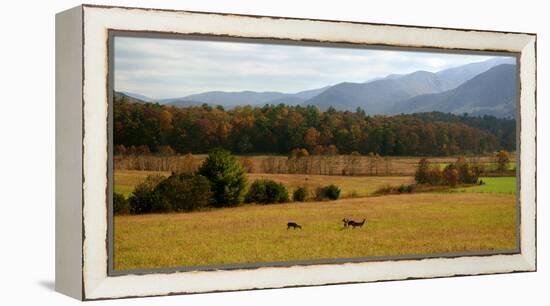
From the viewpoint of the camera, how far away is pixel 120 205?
12.2 m

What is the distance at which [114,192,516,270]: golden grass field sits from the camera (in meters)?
12.4

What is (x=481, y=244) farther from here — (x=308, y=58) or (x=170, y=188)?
(x=170, y=188)

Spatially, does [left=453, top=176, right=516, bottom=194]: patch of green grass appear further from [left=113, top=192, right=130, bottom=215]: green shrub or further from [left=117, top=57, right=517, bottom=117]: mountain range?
[left=113, top=192, right=130, bottom=215]: green shrub

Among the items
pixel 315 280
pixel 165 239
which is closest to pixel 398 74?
pixel 315 280

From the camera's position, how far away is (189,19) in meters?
12.5

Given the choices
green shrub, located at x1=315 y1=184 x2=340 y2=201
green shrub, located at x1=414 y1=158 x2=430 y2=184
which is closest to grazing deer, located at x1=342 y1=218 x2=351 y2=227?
green shrub, located at x1=315 y1=184 x2=340 y2=201

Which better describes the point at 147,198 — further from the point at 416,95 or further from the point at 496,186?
the point at 496,186

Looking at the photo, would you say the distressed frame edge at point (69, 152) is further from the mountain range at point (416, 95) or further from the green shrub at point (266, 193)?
the green shrub at point (266, 193)

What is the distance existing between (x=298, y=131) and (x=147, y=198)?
6.55ft

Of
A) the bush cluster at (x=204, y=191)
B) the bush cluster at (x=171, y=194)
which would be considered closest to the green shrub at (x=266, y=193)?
the bush cluster at (x=204, y=191)

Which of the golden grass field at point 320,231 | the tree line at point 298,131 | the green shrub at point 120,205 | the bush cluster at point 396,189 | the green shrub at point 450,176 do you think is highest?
the tree line at point 298,131

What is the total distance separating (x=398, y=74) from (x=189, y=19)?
115 inches

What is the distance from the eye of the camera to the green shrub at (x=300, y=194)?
13281 millimetres

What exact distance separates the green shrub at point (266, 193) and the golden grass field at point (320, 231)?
9cm
